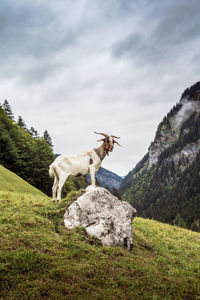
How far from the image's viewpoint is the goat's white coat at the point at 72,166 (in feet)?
47.0

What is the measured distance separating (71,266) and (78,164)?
7245mm

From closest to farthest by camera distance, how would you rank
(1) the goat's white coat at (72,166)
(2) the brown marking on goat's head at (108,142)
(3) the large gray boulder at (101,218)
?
1. (3) the large gray boulder at (101,218)
2. (1) the goat's white coat at (72,166)
3. (2) the brown marking on goat's head at (108,142)

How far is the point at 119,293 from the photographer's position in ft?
23.5

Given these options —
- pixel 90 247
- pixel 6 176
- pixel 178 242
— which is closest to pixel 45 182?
pixel 6 176

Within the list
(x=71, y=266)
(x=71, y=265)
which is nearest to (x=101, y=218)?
(x=71, y=265)

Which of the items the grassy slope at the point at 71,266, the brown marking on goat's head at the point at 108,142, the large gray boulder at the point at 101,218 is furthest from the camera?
the brown marking on goat's head at the point at 108,142

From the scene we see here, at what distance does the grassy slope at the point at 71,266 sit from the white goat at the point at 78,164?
80.8 inches

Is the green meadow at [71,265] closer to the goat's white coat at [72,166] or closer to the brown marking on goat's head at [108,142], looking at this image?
the goat's white coat at [72,166]

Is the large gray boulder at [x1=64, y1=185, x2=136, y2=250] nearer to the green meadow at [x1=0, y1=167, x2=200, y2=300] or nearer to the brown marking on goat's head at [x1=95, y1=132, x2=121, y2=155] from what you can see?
the green meadow at [x1=0, y1=167, x2=200, y2=300]

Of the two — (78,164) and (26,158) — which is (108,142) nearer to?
(78,164)

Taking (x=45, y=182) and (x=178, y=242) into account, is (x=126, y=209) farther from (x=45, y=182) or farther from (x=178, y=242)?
(x=45, y=182)

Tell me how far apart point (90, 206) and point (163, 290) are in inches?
221

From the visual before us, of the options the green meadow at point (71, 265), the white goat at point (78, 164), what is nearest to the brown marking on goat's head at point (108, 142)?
the white goat at point (78, 164)

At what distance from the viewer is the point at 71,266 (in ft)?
26.9
